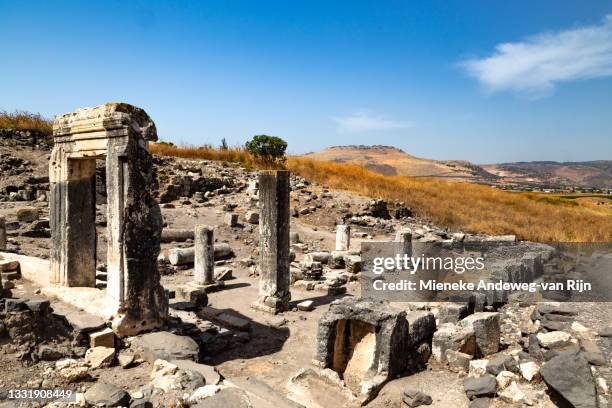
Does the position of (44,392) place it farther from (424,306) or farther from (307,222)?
(307,222)

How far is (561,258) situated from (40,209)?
18.8 meters

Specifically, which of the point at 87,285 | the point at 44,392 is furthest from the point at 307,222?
the point at 44,392

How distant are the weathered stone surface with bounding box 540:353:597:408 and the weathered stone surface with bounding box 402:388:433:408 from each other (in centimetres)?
146

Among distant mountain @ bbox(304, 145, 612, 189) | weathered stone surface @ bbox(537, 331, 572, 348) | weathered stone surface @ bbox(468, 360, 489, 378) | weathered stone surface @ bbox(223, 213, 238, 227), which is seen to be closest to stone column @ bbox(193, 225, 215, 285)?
weathered stone surface @ bbox(223, 213, 238, 227)

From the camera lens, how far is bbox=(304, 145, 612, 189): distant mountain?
70.6m

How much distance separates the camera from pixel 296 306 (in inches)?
393

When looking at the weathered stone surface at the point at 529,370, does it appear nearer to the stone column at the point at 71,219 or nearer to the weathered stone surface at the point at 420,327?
the weathered stone surface at the point at 420,327

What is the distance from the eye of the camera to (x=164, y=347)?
5.71m

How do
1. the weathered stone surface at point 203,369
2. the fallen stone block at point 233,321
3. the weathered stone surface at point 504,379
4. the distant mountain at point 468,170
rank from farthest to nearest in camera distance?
the distant mountain at point 468,170
the fallen stone block at point 233,321
the weathered stone surface at point 504,379
the weathered stone surface at point 203,369

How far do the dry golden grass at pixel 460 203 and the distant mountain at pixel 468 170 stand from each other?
113ft

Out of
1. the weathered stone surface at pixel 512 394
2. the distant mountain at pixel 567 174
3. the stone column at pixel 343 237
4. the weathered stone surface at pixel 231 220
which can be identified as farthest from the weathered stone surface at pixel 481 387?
the distant mountain at pixel 567 174

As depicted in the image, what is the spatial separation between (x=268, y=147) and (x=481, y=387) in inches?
951

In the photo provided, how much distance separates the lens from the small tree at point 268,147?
28.0 metres

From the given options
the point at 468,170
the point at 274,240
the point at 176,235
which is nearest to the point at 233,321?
the point at 274,240
